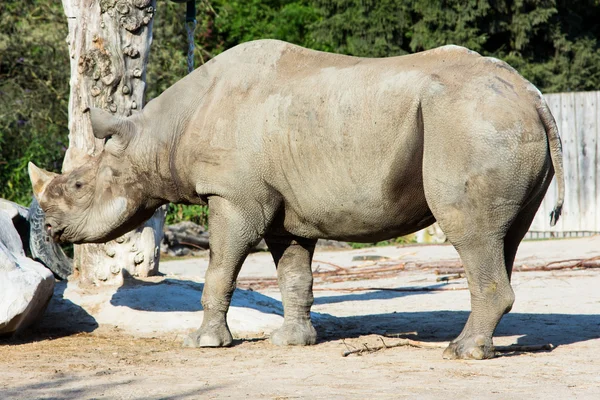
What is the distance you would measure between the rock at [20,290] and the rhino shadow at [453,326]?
7.06ft

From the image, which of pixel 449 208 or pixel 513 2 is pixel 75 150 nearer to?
pixel 449 208

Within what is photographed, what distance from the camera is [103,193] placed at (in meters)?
7.35

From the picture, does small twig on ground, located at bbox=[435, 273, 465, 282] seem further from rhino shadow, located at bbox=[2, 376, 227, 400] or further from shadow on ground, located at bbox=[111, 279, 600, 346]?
rhino shadow, located at bbox=[2, 376, 227, 400]

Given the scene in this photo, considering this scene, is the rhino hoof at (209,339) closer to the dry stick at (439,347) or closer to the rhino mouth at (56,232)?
the dry stick at (439,347)

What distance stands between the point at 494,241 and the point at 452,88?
101cm

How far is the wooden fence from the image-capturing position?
17641 mm

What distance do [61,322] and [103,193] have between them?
1.26 metres

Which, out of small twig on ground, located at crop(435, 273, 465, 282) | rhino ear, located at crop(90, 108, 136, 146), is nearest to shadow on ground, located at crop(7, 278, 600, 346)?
rhino ear, located at crop(90, 108, 136, 146)

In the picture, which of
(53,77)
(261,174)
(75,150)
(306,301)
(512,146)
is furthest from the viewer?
(53,77)

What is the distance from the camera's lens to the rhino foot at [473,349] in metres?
6.37

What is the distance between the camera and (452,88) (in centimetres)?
632

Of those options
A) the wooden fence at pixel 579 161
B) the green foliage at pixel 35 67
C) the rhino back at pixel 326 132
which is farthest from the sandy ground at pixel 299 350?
the green foliage at pixel 35 67

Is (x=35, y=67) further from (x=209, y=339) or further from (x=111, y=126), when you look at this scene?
(x=209, y=339)

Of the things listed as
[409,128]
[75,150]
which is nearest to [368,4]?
[75,150]
